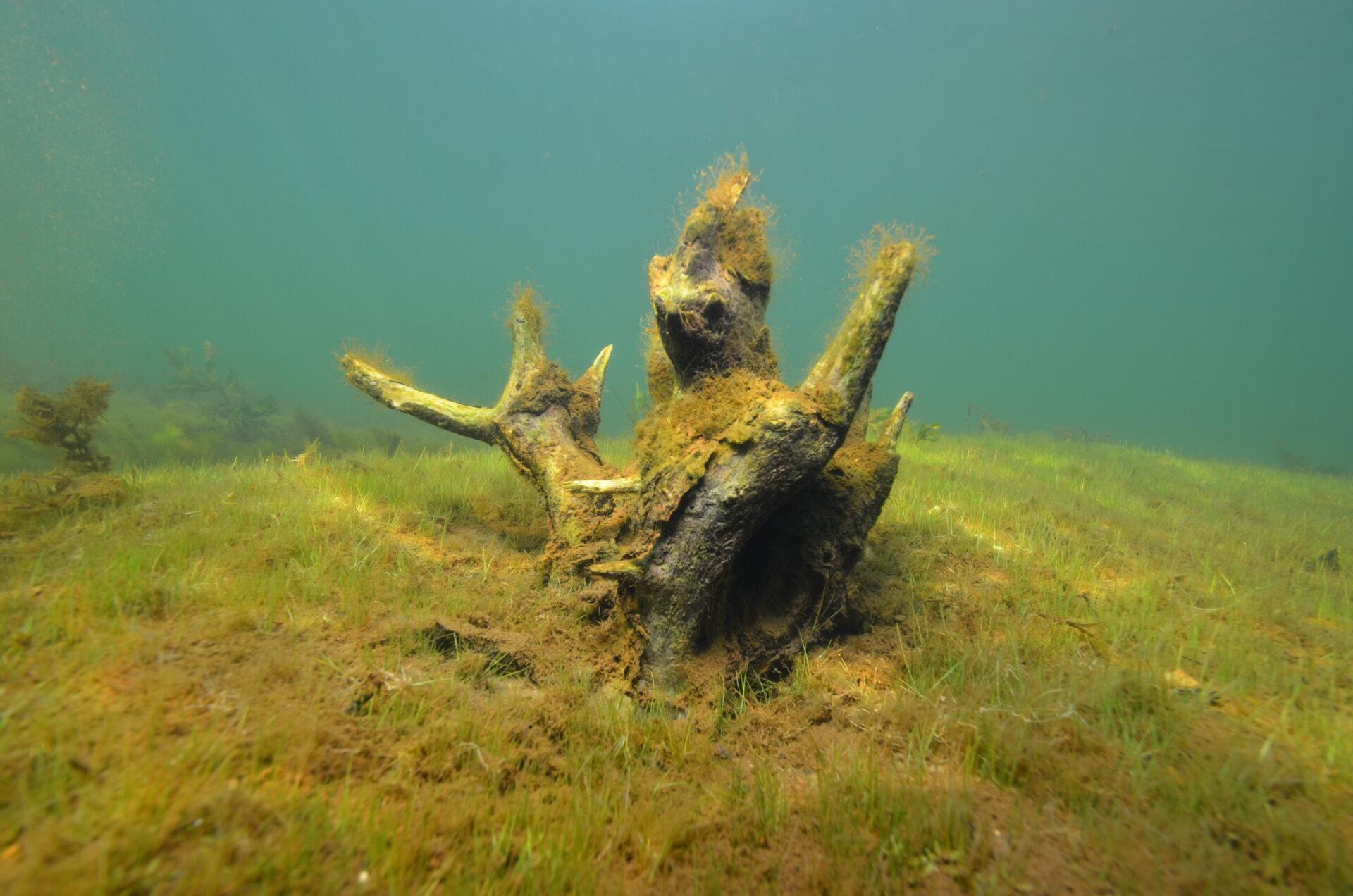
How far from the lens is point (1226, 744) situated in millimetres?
1971

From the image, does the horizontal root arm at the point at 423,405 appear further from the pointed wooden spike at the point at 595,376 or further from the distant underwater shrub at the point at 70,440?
the distant underwater shrub at the point at 70,440

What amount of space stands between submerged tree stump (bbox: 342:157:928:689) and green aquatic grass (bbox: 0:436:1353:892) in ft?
1.19

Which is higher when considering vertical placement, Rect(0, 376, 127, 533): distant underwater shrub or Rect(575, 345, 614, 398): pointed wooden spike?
Rect(575, 345, 614, 398): pointed wooden spike

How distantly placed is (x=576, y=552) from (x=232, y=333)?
349 ft

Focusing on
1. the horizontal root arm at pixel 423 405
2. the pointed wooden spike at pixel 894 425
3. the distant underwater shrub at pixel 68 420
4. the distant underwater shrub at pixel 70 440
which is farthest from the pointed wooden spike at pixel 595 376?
the distant underwater shrub at pixel 68 420

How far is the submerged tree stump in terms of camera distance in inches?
114

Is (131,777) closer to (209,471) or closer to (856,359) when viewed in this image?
(856,359)

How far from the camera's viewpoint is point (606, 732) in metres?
2.43

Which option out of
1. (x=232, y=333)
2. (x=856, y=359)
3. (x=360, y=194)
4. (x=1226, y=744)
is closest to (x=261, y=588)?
(x=856, y=359)

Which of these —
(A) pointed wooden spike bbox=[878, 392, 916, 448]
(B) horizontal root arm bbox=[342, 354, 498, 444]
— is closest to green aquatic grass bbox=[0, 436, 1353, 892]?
(A) pointed wooden spike bbox=[878, 392, 916, 448]

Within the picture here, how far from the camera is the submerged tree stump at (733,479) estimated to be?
9.48 ft

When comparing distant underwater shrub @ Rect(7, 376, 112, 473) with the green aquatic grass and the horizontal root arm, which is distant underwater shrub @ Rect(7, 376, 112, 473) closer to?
the green aquatic grass

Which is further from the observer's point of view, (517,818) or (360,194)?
(360,194)

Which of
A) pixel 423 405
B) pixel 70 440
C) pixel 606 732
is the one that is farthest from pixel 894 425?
pixel 70 440
